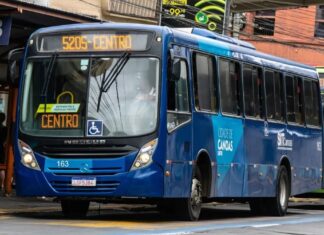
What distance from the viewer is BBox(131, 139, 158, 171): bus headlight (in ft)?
41.4

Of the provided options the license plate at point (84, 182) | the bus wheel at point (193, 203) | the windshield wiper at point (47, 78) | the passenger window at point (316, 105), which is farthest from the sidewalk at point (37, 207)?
the passenger window at point (316, 105)

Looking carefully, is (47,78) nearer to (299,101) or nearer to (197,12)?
(299,101)

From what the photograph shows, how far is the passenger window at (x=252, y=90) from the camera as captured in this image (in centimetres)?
1591

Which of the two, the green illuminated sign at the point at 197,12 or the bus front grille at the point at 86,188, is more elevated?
the green illuminated sign at the point at 197,12

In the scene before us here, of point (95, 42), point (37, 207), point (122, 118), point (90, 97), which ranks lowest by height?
point (37, 207)

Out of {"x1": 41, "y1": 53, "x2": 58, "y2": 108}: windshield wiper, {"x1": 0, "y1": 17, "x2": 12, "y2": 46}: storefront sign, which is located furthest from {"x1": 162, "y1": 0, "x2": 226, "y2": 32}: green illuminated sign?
{"x1": 41, "y1": 53, "x2": 58, "y2": 108}: windshield wiper

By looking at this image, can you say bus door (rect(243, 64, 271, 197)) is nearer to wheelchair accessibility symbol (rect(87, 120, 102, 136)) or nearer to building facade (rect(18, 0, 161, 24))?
wheelchair accessibility symbol (rect(87, 120, 102, 136))

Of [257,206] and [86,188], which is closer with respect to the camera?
[86,188]

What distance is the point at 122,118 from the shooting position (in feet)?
42.0

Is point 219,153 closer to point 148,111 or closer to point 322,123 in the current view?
point 148,111

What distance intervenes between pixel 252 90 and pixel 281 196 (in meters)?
2.80

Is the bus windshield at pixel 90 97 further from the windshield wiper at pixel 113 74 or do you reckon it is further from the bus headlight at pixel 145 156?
the bus headlight at pixel 145 156

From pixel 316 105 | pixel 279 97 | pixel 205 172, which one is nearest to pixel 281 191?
pixel 279 97

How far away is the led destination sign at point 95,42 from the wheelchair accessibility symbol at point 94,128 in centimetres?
123
